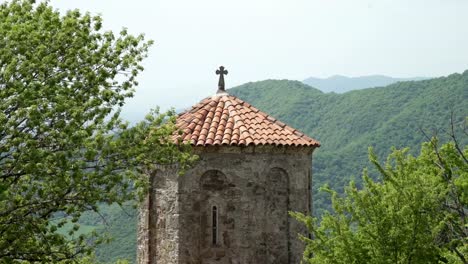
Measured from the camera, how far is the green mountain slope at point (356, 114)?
77.7 m

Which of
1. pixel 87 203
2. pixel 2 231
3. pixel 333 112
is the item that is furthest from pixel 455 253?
pixel 333 112

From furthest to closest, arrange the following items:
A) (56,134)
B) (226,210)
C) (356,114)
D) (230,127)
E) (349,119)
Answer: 1. (356,114)
2. (349,119)
3. (230,127)
4. (226,210)
5. (56,134)

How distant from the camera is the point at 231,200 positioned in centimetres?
1265

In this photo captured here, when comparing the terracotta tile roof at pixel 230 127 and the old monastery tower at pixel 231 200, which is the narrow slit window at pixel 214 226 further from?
the terracotta tile roof at pixel 230 127

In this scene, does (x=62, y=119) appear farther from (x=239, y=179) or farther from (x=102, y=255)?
(x=102, y=255)

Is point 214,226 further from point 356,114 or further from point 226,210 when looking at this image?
point 356,114

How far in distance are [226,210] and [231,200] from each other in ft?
0.66

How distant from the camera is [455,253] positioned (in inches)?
401

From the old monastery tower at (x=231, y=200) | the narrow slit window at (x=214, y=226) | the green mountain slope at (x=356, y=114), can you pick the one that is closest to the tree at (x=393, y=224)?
the old monastery tower at (x=231, y=200)

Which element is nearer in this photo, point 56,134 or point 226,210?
point 56,134

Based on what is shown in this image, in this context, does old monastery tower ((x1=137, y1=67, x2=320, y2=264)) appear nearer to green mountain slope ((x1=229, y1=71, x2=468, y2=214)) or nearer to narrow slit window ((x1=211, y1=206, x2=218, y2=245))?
narrow slit window ((x1=211, y1=206, x2=218, y2=245))

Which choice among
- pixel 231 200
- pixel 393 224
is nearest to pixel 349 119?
pixel 231 200

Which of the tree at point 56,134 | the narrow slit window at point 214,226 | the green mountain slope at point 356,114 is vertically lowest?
the narrow slit window at point 214,226

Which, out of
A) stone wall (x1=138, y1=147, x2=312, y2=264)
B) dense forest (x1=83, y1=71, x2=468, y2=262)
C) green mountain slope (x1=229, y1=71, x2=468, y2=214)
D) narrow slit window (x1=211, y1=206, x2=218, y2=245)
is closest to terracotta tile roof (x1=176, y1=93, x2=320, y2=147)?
stone wall (x1=138, y1=147, x2=312, y2=264)
